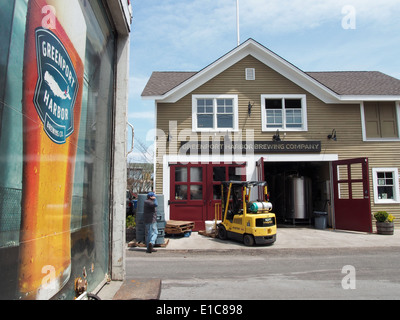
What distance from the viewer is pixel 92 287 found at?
347cm

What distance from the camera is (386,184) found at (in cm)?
1547

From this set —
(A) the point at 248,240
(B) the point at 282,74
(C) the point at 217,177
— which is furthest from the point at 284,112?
(A) the point at 248,240

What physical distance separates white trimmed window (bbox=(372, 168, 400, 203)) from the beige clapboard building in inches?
1.9

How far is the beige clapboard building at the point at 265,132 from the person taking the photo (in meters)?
14.7

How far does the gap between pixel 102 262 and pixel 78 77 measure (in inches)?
88.5

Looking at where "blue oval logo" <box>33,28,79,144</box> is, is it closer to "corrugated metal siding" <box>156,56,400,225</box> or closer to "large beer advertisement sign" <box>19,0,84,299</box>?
"large beer advertisement sign" <box>19,0,84,299</box>

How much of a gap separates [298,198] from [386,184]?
13.6 ft

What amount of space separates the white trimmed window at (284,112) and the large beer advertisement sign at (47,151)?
13.5m

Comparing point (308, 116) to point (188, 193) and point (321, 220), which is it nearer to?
point (321, 220)

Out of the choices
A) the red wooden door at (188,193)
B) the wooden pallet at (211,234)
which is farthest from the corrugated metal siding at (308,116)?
the wooden pallet at (211,234)

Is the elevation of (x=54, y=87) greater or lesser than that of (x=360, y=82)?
lesser

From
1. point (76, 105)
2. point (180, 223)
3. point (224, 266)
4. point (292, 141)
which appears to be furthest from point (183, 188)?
point (76, 105)
